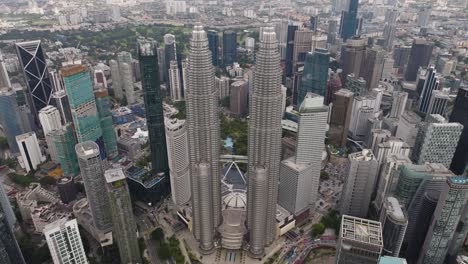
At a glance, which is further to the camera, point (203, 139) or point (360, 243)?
point (203, 139)

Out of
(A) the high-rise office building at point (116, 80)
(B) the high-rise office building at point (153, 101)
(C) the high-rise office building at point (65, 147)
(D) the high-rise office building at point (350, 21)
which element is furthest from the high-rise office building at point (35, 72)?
(D) the high-rise office building at point (350, 21)

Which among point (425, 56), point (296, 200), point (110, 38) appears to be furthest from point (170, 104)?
point (425, 56)

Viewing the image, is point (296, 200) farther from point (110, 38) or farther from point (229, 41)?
point (110, 38)

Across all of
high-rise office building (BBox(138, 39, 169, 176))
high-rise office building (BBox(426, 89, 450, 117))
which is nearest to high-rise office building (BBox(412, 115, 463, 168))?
high-rise office building (BBox(426, 89, 450, 117))

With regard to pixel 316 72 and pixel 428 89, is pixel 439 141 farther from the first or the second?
pixel 428 89

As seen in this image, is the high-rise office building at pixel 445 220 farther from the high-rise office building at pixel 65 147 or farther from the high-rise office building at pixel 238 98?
the high-rise office building at pixel 65 147

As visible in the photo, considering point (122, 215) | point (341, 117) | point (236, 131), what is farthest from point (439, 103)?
point (122, 215)
